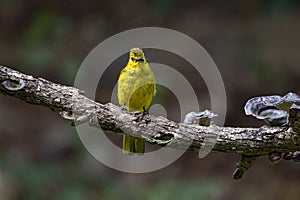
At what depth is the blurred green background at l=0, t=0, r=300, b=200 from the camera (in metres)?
3.33

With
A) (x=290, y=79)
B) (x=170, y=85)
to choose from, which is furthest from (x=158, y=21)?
(x=290, y=79)

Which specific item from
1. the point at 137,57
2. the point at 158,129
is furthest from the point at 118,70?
the point at 158,129

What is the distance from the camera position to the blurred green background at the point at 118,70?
333 cm

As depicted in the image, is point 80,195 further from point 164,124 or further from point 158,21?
point 164,124

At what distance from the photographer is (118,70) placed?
3.91 meters

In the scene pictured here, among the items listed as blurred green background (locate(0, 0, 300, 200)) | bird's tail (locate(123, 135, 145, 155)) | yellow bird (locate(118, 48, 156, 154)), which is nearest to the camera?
bird's tail (locate(123, 135, 145, 155))

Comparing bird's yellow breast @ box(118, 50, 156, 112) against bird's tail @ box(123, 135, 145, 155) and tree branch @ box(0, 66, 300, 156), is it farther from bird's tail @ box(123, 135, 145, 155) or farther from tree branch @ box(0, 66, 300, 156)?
tree branch @ box(0, 66, 300, 156)

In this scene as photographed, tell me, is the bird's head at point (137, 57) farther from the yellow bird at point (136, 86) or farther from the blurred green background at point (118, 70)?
the blurred green background at point (118, 70)

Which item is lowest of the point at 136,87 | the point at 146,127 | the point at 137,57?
the point at 146,127

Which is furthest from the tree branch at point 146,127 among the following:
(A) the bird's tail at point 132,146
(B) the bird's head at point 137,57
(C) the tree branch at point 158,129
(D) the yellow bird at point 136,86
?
(B) the bird's head at point 137,57

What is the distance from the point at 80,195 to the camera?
3.35 metres

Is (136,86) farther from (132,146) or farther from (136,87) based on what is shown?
(132,146)

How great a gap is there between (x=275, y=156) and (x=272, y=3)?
2668mm

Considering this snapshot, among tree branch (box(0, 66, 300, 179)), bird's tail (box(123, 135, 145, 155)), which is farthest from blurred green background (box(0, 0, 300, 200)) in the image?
tree branch (box(0, 66, 300, 179))
